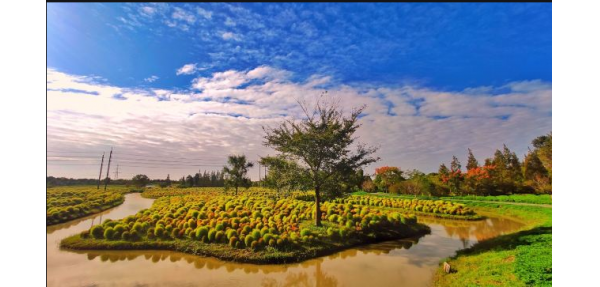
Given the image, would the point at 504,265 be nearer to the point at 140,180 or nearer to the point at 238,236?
the point at 238,236

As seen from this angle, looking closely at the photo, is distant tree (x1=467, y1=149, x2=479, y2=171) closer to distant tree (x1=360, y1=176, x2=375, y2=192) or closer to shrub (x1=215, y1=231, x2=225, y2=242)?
distant tree (x1=360, y1=176, x2=375, y2=192)

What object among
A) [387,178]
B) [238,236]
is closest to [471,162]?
[387,178]

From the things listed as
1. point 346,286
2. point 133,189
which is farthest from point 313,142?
point 133,189

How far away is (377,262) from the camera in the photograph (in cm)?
1227

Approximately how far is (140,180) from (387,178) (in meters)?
51.4

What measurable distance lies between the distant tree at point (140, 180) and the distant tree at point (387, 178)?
161ft

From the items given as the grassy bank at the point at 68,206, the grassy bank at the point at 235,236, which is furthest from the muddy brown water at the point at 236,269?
the grassy bank at the point at 68,206

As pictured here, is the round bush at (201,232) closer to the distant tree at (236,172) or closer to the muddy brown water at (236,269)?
the muddy brown water at (236,269)

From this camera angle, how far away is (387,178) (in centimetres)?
5131

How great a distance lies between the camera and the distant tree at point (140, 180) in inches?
2237

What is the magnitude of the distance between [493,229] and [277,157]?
58.4ft

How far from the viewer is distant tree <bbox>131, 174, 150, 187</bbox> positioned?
186 feet

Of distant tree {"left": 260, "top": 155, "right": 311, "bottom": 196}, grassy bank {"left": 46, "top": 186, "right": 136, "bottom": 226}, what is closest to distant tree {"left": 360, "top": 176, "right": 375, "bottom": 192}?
distant tree {"left": 260, "top": 155, "right": 311, "bottom": 196}
